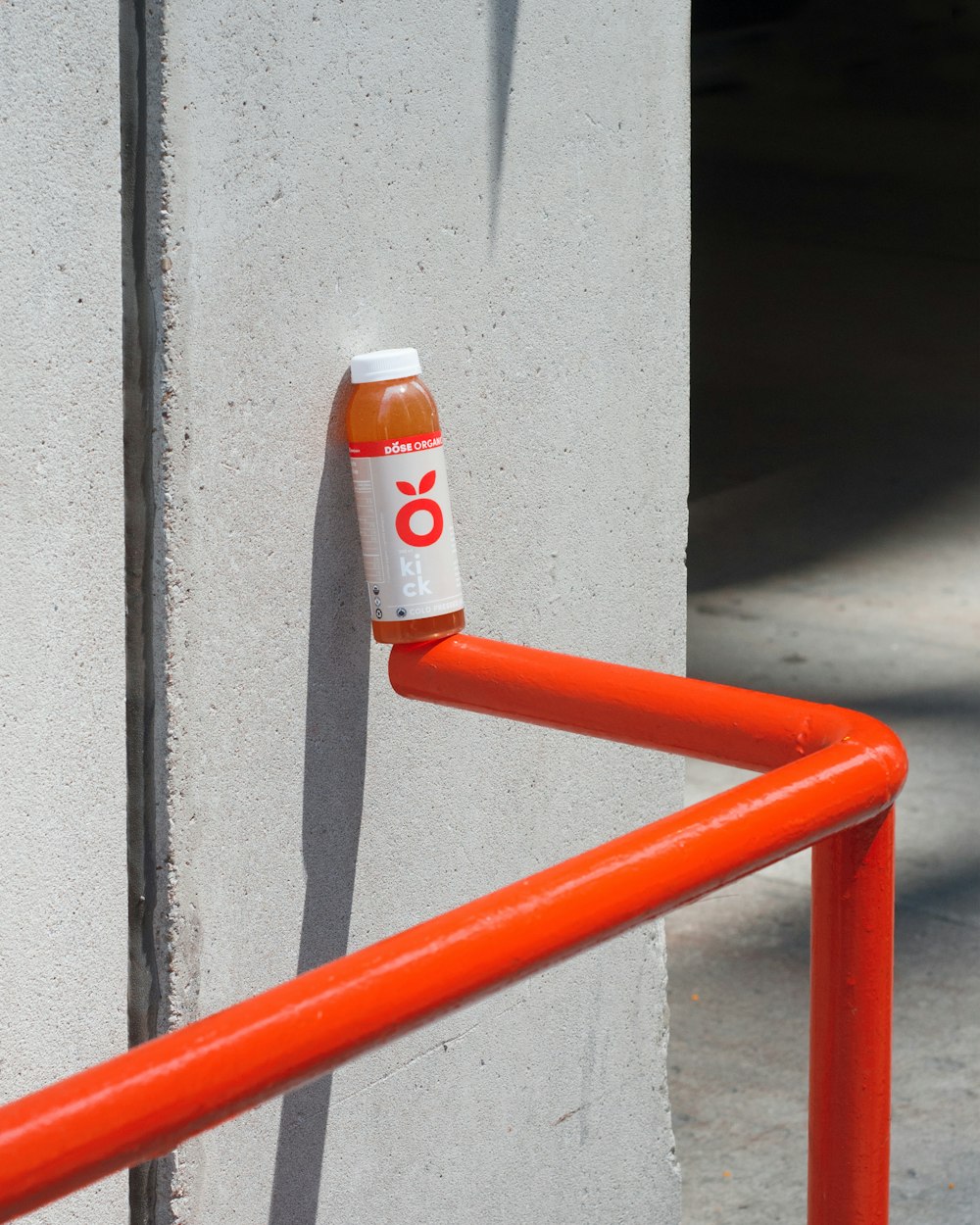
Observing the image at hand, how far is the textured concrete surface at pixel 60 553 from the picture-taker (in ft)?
4.39

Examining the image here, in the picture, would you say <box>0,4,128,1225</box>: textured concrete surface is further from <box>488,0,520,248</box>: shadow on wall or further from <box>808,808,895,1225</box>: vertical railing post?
<box>808,808,895,1225</box>: vertical railing post

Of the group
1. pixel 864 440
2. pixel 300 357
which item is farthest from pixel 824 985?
pixel 864 440

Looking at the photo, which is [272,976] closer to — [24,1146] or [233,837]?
[233,837]

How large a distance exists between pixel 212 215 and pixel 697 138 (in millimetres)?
12965

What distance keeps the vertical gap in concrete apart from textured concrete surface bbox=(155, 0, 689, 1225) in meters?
0.02

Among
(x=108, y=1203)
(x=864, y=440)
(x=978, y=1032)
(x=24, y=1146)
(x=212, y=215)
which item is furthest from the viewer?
(x=864, y=440)

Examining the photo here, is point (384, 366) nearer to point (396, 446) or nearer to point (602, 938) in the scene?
point (396, 446)

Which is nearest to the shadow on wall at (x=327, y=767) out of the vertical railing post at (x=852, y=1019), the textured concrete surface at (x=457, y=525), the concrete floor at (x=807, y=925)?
the textured concrete surface at (x=457, y=525)

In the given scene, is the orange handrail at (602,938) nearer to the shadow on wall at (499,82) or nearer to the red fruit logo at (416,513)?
the red fruit logo at (416,513)

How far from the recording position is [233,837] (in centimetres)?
159

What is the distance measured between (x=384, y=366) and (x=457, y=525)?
272 millimetres

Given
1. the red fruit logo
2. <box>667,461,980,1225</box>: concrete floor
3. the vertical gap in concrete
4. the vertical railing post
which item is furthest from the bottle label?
<box>667,461,980,1225</box>: concrete floor

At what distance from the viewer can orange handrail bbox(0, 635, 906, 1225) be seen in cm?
81

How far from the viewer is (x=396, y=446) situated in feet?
4.96
